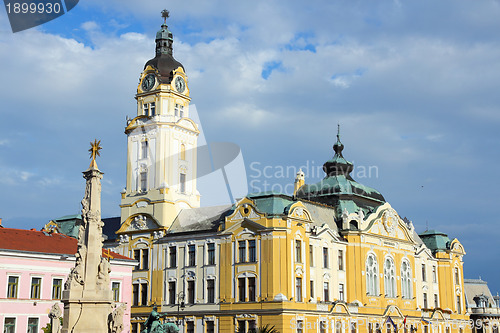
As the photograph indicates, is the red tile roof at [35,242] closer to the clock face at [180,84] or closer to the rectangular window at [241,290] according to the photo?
the rectangular window at [241,290]

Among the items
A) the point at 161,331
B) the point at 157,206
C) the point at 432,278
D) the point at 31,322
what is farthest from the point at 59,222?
the point at 161,331

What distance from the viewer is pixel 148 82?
77.5 m

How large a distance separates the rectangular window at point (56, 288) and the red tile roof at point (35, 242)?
90.7 inches

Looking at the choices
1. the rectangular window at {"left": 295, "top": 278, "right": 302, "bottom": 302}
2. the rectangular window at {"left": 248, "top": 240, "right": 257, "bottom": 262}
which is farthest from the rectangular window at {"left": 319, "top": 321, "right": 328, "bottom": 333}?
the rectangular window at {"left": 248, "top": 240, "right": 257, "bottom": 262}

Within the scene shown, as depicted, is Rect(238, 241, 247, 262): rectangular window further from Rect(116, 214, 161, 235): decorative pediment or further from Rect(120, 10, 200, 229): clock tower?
Rect(116, 214, 161, 235): decorative pediment

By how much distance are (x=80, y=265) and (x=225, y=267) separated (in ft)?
110

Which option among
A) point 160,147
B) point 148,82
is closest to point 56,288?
point 160,147

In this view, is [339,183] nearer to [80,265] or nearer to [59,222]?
[59,222]

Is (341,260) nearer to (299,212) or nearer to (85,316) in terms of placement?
(299,212)

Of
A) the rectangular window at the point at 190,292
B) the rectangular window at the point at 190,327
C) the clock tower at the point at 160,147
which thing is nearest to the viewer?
the rectangular window at the point at 190,327

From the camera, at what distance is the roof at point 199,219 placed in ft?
230

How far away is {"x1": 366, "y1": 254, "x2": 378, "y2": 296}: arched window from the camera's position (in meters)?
71.5

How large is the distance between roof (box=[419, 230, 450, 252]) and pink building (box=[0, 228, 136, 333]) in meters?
46.7

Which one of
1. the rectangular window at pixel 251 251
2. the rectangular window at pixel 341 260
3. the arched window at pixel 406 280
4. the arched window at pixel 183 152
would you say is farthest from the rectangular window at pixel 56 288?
the arched window at pixel 406 280
